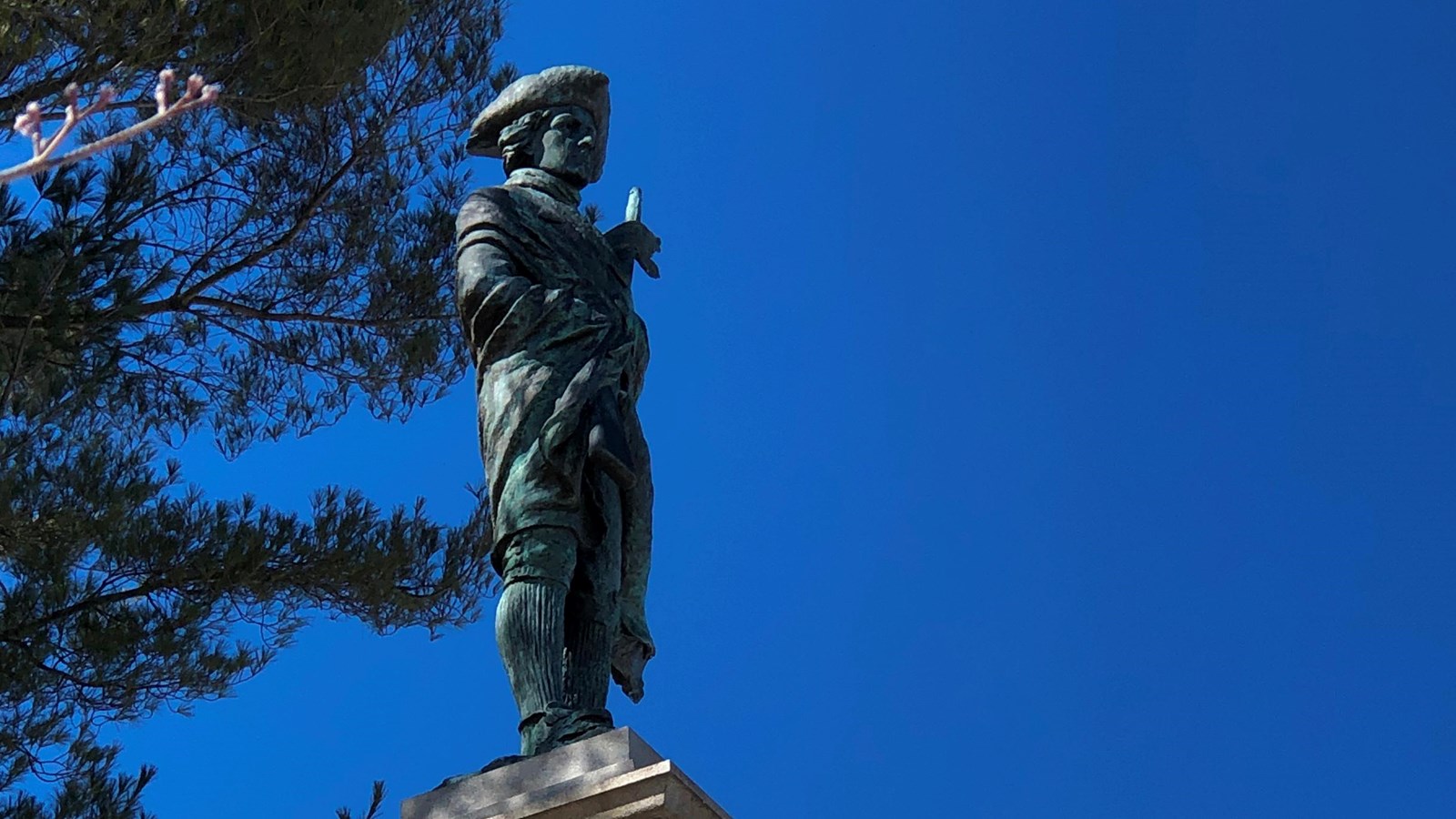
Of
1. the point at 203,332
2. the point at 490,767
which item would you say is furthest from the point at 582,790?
the point at 203,332

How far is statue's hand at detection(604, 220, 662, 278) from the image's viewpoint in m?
4.44

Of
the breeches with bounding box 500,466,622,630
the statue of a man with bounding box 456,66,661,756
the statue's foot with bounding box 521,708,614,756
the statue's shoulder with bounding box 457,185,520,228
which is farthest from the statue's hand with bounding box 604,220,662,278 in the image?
the statue's foot with bounding box 521,708,614,756

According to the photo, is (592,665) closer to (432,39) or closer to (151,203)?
(151,203)

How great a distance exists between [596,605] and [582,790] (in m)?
0.54

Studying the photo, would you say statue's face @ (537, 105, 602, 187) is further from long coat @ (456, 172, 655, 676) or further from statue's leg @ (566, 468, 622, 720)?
statue's leg @ (566, 468, 622, 720)

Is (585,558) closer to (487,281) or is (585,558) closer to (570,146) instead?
(487,281)

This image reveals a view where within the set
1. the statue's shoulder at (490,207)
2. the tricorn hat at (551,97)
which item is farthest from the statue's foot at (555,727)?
the tricorn hat at (551,97)

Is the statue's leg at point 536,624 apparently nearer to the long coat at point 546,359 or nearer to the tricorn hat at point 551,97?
the long coat at point 546,359

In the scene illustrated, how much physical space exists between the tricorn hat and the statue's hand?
19 cm

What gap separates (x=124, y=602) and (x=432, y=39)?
2.54 meters

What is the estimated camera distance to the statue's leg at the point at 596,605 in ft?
12.5

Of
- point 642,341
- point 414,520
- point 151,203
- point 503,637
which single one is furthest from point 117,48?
point 503,637

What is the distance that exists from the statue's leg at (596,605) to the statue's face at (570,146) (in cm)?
78

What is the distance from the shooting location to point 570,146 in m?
4.42
